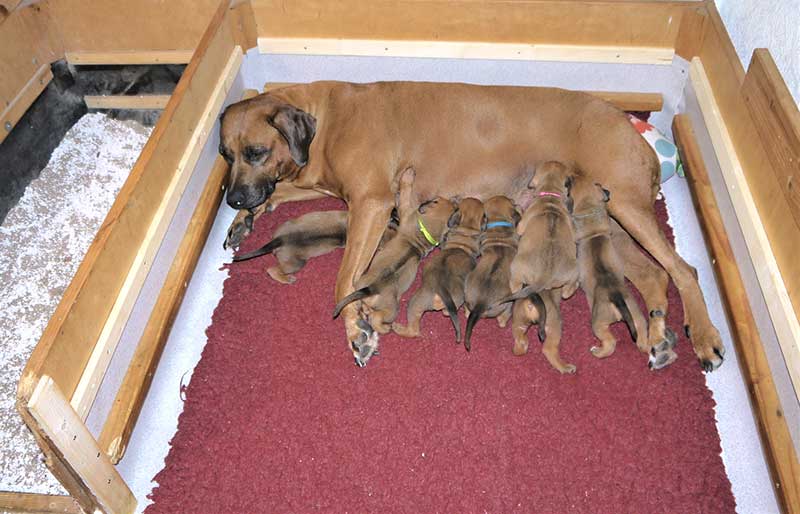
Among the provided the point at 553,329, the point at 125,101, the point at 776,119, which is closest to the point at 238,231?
the point at 125,101

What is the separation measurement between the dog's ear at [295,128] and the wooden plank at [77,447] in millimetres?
1617

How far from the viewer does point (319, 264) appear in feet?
12.0

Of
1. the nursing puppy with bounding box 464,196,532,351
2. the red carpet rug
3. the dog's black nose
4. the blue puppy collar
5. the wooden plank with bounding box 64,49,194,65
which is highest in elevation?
the wooden plank with bounding box 64,49,194,65

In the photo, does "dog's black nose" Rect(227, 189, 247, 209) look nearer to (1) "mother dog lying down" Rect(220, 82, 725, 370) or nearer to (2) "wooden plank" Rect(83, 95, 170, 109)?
(1) "mother dog lying down" Rect(220, 82, 725, 370)

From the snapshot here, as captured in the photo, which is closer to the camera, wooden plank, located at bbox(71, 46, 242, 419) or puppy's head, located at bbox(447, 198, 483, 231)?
wooden plank, located at bbox(71, 46, 242, 419)

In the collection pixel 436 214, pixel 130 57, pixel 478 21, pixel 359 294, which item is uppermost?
pixel 130 57

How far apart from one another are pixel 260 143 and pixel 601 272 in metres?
1.70

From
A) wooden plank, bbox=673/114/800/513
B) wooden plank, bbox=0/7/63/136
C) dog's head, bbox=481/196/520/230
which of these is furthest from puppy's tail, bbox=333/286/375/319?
wooden plank, bbox=0/7/63/136

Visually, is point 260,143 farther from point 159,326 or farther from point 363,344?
point 363,344

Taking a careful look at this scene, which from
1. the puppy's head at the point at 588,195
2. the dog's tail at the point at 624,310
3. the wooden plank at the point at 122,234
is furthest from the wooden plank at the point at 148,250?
the dog's tail at the point at 624,310

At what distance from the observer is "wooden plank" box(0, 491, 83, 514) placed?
2533 mm

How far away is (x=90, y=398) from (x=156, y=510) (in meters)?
0.57

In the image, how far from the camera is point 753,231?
2998 millimetres

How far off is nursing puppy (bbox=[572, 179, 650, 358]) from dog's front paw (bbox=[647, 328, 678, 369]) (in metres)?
0.04
